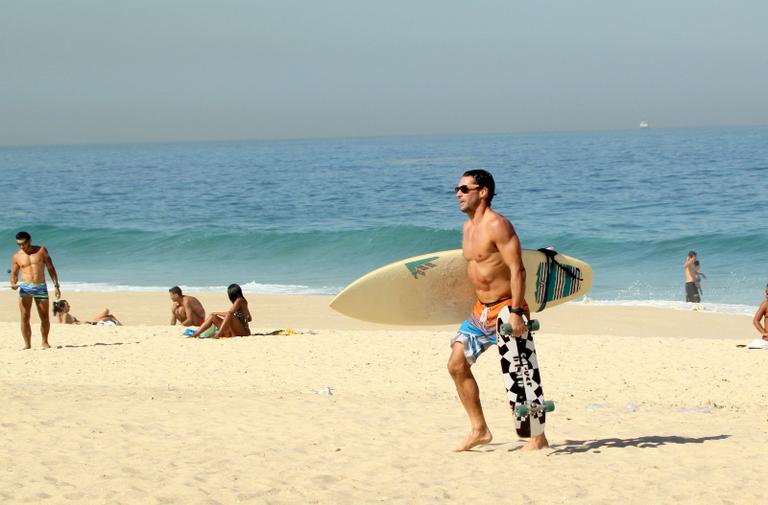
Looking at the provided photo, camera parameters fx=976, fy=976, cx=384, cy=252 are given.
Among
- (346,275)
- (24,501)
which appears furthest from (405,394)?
(346,275)

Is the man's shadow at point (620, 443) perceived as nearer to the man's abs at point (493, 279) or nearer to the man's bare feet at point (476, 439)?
the man's bare feet at point (476, 439)

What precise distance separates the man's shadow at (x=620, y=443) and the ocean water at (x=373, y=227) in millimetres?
12124

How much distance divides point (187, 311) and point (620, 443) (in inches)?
336

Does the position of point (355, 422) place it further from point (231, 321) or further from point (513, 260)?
point (231, 321)

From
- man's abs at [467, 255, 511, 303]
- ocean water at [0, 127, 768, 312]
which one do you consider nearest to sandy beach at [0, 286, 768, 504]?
man's abs at [467, 255, 511, 303]

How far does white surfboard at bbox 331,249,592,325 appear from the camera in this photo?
269 inches

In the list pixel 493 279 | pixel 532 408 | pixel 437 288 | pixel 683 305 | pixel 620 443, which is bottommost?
pixel 620 443

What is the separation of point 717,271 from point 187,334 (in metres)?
15.4

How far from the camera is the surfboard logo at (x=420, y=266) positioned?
6.94 m

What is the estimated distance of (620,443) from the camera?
21.6ft

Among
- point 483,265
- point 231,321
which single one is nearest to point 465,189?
point 483,265

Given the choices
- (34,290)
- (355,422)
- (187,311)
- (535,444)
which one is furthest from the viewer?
(187,311)

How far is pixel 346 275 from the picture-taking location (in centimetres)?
2583

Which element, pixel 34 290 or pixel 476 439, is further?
pixel 34 290
